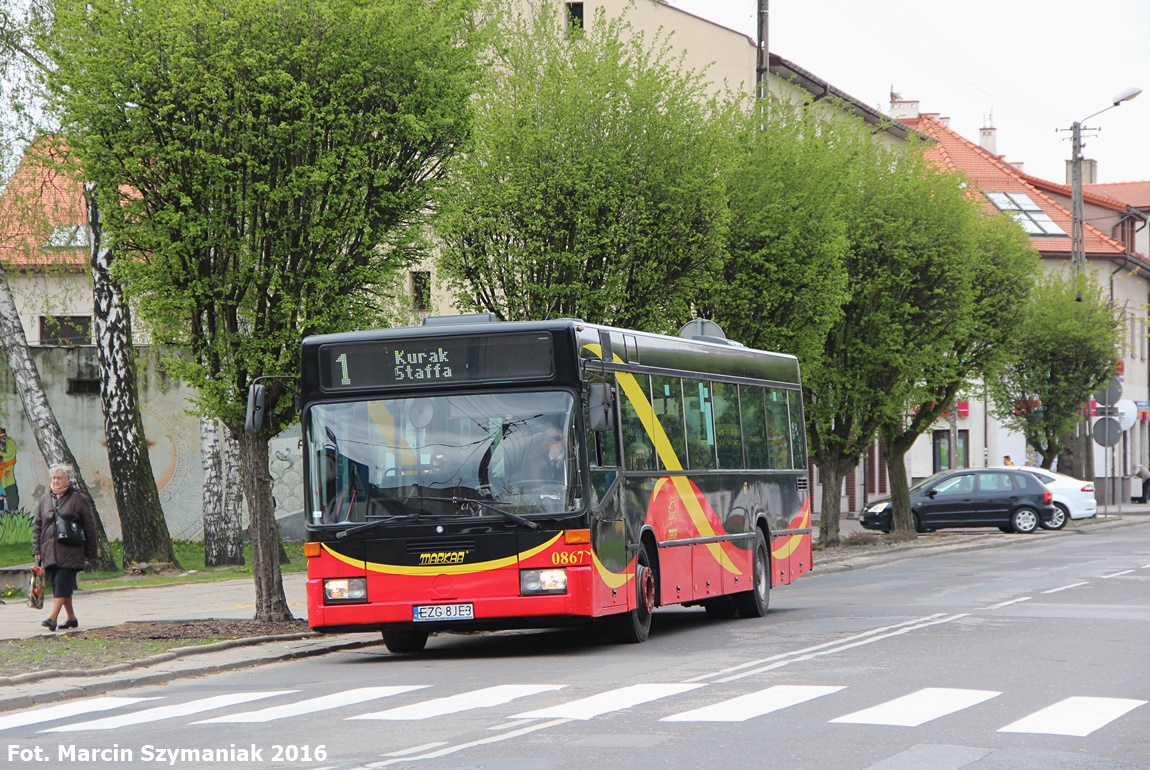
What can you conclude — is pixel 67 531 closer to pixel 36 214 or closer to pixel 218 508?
pixel 36 214

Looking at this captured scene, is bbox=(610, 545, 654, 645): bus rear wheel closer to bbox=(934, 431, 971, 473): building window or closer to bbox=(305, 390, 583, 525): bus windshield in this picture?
bbox=(305, 390, 583, 525): bus windshield

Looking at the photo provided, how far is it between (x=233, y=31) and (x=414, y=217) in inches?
109

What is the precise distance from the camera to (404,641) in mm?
15672

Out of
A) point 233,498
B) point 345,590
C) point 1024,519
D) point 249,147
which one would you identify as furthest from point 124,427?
point 1024,519

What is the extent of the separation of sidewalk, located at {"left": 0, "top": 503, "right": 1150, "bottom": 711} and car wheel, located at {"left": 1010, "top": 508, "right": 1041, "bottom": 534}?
1220 centimetres

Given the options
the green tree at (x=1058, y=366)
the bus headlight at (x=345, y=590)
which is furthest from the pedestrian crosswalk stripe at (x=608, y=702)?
the green tree at (x=1058, y=366)

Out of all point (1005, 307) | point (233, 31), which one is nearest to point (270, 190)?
point (233, 31)

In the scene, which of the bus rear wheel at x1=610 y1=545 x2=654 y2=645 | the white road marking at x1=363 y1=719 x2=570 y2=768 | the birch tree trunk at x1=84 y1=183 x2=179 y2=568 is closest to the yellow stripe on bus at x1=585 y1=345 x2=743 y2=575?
the bus rear wheel at x1=610 y1=545 x2=654 y2=645

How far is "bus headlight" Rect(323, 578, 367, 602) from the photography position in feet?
47.3

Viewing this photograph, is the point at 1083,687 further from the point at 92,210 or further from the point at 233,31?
the point at 92,210

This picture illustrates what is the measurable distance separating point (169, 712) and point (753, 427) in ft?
32.4

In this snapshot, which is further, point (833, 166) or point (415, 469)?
point (833, 166)

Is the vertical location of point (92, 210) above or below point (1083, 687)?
above

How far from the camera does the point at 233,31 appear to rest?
53.1ft
